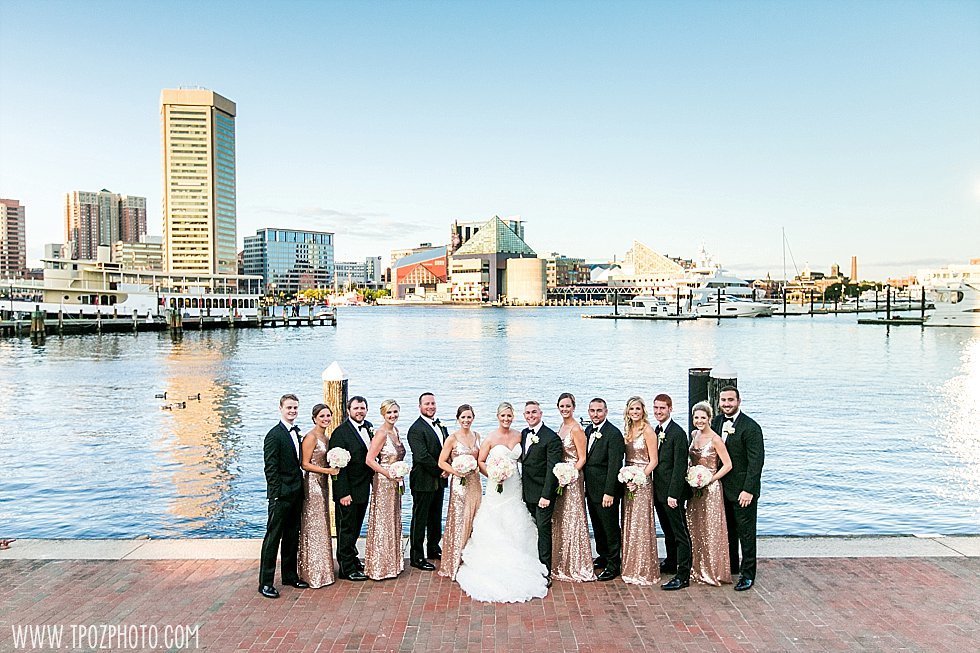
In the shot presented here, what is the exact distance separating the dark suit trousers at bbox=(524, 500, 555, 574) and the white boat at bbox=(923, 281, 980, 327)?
100.0 m

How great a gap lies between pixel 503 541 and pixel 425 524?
105 centimetres

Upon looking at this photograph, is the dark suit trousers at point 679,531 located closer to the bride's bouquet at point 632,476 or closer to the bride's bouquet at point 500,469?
the bride's bouquet at point 632,476

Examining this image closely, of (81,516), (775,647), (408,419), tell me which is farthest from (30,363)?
(775,647)

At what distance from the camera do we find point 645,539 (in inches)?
303

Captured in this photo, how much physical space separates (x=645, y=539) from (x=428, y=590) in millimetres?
2146

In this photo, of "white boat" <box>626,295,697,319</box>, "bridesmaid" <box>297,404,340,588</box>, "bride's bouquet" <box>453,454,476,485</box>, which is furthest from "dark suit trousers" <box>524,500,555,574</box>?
"white boat" <box>626,295,697,319</box>

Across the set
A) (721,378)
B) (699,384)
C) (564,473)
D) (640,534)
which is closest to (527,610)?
(564,473)

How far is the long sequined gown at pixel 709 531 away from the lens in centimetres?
760

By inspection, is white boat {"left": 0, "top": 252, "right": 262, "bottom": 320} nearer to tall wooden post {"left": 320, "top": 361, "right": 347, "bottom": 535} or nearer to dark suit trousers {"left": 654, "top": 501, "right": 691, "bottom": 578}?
tall wooden post {"left": 320, "top": 361, "right": 347, "bottom": 535}

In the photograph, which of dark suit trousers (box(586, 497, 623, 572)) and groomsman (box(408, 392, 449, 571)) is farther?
groomsman (box(408, 392, 449, 571))

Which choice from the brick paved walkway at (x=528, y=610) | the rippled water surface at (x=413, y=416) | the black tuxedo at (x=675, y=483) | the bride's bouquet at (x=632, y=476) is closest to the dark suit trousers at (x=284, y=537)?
the brick paved walkway at (x=528, y=610)

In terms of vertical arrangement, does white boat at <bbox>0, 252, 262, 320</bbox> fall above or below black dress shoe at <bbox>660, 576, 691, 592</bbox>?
above

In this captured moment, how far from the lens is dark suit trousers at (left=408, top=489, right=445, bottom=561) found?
8.30 m

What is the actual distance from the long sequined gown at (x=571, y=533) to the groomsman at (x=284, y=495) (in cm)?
248
